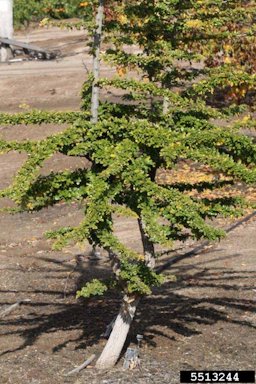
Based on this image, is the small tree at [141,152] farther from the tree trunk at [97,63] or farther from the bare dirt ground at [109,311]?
the bare dirt ground at [109,311]

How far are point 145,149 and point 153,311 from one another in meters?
4.36

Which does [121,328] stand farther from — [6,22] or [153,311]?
[6,22]

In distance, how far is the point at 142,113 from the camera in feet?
38.2

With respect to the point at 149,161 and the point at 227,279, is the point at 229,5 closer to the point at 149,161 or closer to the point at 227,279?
the point at 149,161

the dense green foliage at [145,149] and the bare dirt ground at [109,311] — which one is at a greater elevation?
the dense green foliage at [145,149]

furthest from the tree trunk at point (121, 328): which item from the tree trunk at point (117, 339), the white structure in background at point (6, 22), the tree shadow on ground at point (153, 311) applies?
the white structure in background at point (6, 22)

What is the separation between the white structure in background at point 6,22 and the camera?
37.0 m

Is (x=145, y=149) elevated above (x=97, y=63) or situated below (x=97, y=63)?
below

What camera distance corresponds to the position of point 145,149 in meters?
10.9

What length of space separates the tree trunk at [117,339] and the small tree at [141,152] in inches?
0.6

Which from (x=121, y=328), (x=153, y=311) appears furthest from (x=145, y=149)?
(x=153, y=311)

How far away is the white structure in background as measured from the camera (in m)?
37.0

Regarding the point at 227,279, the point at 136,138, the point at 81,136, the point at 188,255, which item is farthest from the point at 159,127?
the point at 188,255

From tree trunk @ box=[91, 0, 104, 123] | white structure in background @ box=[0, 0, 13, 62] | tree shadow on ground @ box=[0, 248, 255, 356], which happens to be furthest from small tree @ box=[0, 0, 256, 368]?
white structure in background @ box=[0, 0, 13, 62]
